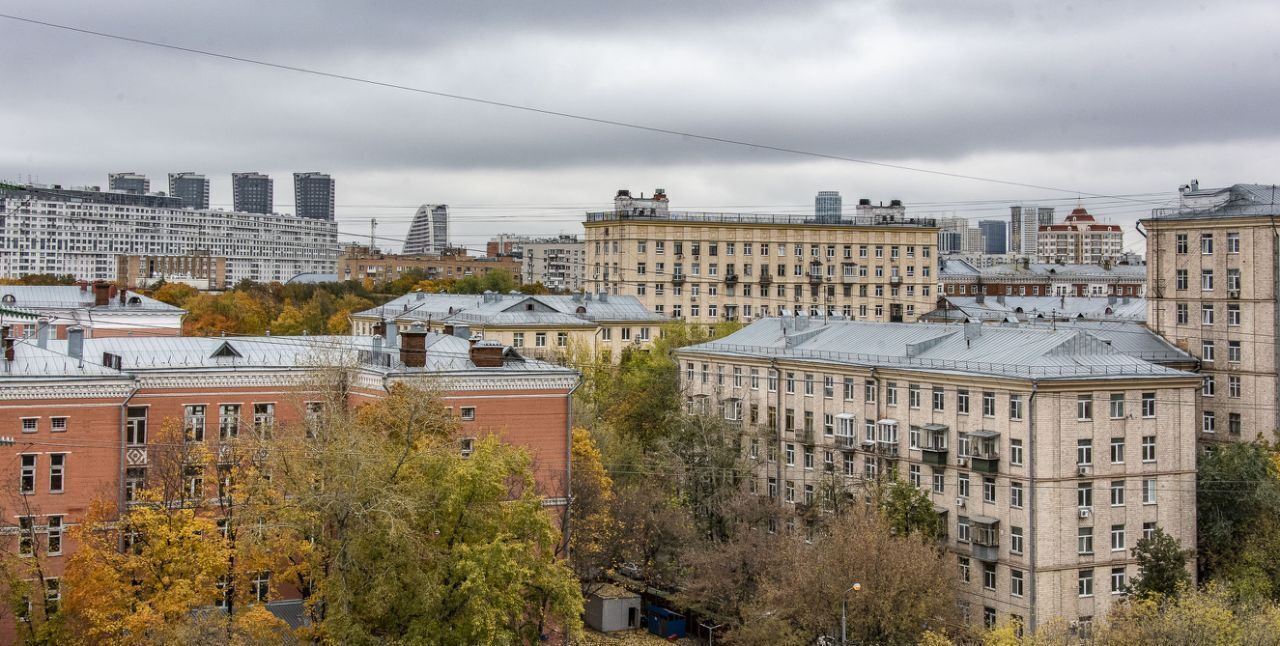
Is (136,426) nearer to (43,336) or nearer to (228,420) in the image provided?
(228,420)

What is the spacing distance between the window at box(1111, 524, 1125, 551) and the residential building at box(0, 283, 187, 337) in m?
40.7

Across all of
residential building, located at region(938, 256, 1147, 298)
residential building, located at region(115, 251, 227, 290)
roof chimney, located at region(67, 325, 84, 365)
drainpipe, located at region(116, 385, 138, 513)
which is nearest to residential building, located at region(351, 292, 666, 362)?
roof chimney, located at region(67, 325, 84, 365)

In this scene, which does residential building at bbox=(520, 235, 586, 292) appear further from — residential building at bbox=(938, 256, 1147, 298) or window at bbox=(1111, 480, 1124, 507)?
window at bbox=(1111, 480, 1124, 507)

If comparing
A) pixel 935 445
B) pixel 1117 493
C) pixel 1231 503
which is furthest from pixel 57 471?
pixel 1231 503

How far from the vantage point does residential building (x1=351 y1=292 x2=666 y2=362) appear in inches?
2908

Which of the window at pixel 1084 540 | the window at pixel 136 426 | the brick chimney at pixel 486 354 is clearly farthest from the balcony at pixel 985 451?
the window at pixel 136 426

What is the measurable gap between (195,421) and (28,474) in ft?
16.3

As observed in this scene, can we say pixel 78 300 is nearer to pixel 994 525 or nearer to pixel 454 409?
pixel 454 409

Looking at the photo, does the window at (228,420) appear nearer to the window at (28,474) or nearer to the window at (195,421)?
the window at (195,421)

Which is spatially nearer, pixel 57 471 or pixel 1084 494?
pixel 57 471

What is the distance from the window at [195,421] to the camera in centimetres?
Result: 3873

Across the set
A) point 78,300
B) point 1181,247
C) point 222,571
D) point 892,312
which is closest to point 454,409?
point 222,571

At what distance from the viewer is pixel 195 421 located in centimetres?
3912

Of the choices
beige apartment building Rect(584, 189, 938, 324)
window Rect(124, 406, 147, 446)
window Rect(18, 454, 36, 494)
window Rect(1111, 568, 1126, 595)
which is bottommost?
window Rect(1111, 568, 1126, 595)
